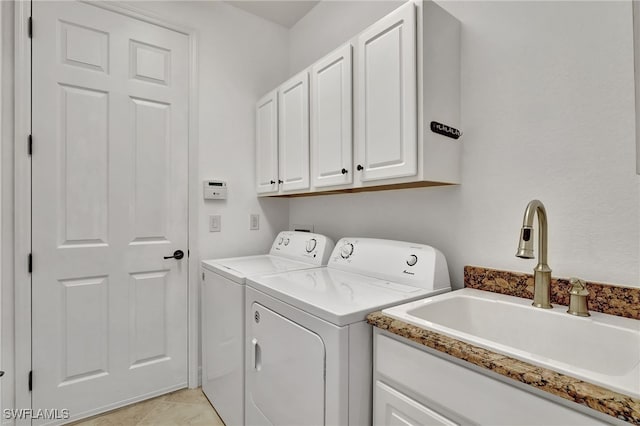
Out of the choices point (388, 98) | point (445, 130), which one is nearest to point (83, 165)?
point (388, 98)

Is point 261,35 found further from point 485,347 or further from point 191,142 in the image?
point 485,347

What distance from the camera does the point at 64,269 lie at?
1.82 meters

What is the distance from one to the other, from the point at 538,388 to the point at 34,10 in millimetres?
2750

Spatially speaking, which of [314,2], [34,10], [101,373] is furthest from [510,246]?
[34,10]

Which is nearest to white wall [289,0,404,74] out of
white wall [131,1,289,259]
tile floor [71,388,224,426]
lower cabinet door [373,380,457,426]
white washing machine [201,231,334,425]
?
white wall [131,1,289,259]

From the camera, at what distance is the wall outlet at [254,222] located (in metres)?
2.49

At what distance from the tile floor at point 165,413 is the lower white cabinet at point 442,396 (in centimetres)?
132

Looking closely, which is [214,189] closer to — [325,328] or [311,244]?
[311,244]

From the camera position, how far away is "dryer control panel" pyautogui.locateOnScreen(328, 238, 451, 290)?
4.39ft

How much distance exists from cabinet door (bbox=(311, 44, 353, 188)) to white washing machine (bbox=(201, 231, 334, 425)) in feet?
1.61

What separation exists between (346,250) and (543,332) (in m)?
0.94

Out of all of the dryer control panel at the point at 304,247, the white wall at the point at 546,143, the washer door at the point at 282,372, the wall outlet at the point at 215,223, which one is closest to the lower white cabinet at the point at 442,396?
the washer door at the point at 282,372

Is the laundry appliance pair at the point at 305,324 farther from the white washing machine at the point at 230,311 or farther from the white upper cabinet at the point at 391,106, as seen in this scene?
the white upper cabinet at the point at 391,106

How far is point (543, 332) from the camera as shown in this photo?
41.3 inches
